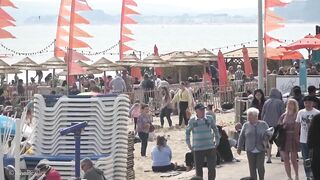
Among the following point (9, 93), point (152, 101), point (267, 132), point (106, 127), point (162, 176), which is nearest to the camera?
point (267, 132)

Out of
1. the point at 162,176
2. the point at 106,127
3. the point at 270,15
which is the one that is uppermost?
the point at 270,15

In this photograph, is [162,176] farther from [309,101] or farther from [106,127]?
[309,101]

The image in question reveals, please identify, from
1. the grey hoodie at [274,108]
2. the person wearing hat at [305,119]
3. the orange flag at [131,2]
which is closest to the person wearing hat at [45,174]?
the person wearing hat at [305,119]

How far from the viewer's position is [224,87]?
92.9 ft

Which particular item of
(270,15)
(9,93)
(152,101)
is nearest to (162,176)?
(270,15)

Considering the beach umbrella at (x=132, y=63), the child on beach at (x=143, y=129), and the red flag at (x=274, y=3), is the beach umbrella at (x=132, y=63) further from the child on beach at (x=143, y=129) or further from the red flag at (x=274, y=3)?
the child on beach at (x=143, y=129)

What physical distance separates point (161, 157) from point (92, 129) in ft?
8.68

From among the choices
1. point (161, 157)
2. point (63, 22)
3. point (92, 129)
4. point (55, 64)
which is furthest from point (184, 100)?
point (55, 64)

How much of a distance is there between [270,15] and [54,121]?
10.9 metres

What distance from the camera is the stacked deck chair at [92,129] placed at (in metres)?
13.9

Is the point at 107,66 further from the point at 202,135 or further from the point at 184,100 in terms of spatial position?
the point at 202,135

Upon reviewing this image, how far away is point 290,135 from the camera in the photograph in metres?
13.5

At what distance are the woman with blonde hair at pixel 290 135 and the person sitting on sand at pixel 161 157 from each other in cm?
316

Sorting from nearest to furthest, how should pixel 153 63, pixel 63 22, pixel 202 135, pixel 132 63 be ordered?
pixel 202 135 < pixel 63 22 < pixel 153 63 < pixel 132 63
